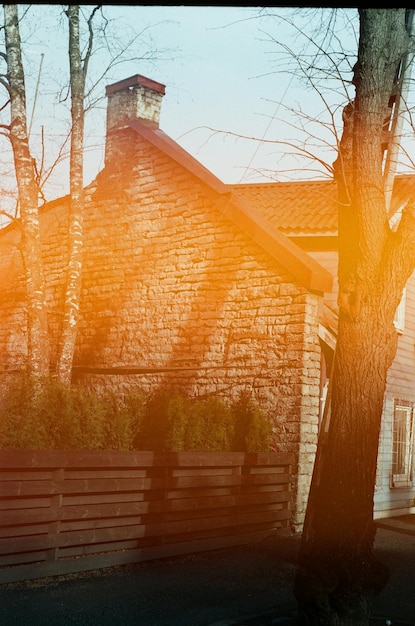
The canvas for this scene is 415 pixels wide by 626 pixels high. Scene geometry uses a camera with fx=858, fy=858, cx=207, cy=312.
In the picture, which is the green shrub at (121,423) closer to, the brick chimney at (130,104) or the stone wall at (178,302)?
the stone wall at (178,302)

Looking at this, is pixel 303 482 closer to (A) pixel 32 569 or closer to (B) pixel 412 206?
(A) pixel 32 569

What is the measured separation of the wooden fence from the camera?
766cm

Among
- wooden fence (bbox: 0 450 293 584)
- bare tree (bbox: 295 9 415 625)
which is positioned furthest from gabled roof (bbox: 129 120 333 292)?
bare tree (bbox: 295 9 415 625)

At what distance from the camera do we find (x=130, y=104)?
680 inches

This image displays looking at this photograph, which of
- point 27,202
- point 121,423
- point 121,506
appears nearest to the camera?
point 121,506

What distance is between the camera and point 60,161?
628 inches

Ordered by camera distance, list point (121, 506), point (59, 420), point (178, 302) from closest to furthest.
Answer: point (121, 506) → point (59, 420) → point (178, 302)

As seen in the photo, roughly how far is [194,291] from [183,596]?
7.58 metres

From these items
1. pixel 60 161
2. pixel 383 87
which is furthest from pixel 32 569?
pixel 60 161

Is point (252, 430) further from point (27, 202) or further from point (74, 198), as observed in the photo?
point (74, 198)

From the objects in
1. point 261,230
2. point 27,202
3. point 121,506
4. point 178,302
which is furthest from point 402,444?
point 121,506

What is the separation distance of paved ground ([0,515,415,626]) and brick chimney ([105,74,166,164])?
9.67 m

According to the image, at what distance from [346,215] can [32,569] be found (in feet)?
13.8

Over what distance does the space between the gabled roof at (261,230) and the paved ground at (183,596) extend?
173 inches
